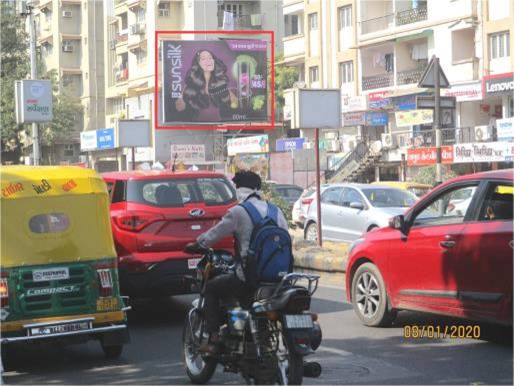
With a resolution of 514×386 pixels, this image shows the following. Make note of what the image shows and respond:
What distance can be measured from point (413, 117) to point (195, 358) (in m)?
34.6

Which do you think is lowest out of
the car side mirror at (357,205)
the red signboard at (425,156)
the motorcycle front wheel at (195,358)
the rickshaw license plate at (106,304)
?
the motorcycle front wheel at (195,358)

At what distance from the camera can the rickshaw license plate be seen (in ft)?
28.5

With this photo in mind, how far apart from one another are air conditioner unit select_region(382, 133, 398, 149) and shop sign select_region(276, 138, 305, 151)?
18.5ft

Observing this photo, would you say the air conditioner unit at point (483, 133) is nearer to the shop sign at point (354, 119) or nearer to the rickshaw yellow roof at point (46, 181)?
the shop sign at point (354, 119)

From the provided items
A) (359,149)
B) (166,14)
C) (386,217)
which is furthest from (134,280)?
(166,14)

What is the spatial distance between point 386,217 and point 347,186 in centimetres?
215

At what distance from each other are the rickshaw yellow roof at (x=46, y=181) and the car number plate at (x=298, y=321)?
9.99 ft

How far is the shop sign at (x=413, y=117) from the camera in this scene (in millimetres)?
40344

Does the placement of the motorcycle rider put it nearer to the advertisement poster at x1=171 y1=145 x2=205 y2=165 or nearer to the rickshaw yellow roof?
the rickshaw yellow roof

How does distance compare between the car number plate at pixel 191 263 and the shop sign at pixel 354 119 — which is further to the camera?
the shop sign at pixel 354 119

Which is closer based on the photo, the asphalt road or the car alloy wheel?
the asphalt road

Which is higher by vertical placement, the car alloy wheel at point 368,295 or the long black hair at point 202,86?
the long black hair at point 202,86

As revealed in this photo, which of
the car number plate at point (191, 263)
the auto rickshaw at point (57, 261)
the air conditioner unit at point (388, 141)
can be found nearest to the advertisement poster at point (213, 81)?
the air conditioner unit at point (388, 141)

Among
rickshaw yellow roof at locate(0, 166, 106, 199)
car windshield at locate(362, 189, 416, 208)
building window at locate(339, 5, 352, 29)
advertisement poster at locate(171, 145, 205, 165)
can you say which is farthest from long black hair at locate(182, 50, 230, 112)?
rickshaw yellow roof at locate(0, 166, 106, 199)
